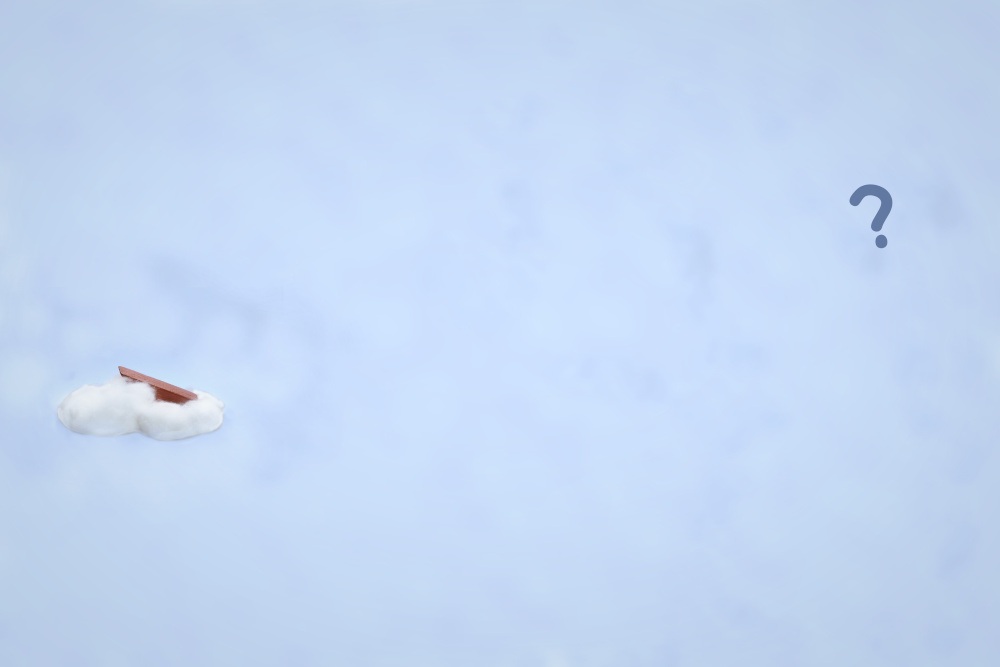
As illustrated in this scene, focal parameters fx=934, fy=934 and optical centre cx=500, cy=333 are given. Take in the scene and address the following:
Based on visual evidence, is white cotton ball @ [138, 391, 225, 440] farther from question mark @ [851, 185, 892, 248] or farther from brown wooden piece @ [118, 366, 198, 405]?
question mark @ [851, 185, 892, 248]

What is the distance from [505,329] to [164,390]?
0.73m

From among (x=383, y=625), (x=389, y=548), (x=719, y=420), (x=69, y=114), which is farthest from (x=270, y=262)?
(x=719, y=420)

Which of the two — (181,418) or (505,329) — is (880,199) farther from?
(181,418)

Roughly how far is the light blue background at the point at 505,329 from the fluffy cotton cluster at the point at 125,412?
37 millimetres

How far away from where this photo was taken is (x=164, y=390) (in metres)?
1.93

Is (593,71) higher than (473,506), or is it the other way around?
(593,71)

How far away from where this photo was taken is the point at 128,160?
199 cm

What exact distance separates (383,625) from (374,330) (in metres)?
0.64

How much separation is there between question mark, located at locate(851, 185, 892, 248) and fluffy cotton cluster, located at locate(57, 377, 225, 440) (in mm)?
1532

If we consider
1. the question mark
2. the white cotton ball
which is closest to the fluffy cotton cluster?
the white cotton ball

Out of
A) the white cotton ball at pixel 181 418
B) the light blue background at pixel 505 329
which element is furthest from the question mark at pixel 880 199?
the white cotton ball at pixel 181 418

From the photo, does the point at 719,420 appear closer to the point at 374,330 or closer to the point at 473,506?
the point at 473,506

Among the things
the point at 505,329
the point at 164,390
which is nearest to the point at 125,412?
the point at 164,390

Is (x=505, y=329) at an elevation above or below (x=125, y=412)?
above
